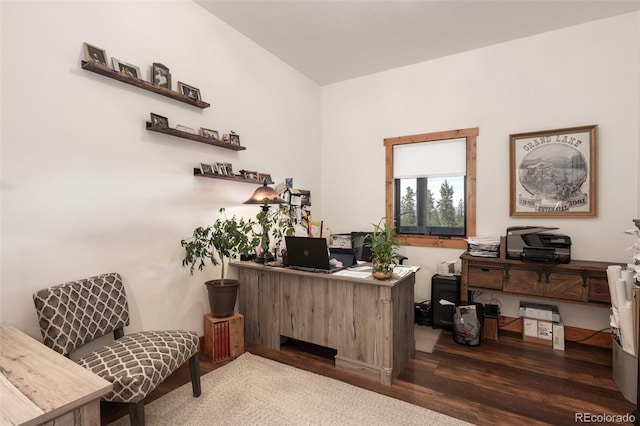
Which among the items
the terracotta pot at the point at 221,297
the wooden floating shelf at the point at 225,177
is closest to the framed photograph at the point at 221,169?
the wooden floating shelf at the point at 225,177

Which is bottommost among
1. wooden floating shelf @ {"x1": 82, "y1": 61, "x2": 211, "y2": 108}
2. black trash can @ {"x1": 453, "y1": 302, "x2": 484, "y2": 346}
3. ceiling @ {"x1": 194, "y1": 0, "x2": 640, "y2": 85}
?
black trash can @ {"x1": 453, "y1": 302, "x2": 484, "y2": 346}

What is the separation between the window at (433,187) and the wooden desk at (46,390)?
3.60 m

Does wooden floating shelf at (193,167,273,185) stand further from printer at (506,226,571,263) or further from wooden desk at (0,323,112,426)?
printer at (506,226,571,263)

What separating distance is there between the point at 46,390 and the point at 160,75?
2322 millimetres

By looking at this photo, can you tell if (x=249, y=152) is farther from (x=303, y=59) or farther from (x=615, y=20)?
(x=615, y=20)

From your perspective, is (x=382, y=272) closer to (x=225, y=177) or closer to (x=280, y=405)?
(x=280, y=405)

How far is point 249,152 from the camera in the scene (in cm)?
352

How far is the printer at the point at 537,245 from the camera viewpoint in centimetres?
301

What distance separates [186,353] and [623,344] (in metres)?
3.09

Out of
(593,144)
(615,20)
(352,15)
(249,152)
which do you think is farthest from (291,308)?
(615,20)

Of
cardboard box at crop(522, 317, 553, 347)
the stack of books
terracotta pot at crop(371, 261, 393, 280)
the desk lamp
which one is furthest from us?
the stack of books

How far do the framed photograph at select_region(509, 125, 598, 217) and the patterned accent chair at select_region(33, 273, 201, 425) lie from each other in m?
3.57

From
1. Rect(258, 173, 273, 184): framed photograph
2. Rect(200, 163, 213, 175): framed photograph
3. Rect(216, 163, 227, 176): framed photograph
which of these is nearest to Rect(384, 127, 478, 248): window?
Rect(258, 173, 273, 184): framed photograph

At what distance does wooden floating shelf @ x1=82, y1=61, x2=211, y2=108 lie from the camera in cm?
212
